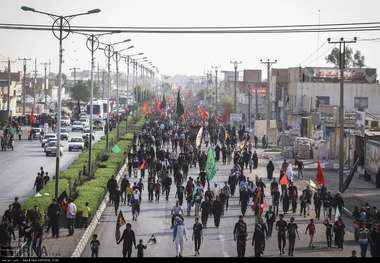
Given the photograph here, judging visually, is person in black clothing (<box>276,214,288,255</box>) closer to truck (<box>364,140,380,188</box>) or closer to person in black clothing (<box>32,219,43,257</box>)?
Answer: person in black clothing (<box>32,219,43,257</box>)

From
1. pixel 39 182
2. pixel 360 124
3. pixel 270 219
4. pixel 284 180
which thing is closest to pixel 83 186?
pixel 39 182

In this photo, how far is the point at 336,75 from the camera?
10231cm

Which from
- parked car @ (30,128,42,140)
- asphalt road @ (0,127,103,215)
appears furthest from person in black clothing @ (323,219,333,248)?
parked car @ (30,128,42,140)

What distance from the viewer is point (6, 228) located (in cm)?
Result: 2566

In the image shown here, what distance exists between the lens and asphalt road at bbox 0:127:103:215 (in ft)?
140

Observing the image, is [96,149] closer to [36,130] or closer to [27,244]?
[36,130]

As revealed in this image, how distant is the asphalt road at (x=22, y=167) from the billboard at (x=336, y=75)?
108 feet

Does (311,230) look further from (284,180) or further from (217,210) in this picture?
(284,180)

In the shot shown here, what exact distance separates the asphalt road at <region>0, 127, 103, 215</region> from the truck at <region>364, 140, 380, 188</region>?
16970mm

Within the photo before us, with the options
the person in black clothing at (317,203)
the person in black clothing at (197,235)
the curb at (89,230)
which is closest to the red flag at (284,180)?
the person in black clothing at (317,203)

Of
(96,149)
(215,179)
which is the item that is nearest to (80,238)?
(215,179)

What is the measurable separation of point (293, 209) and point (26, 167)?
24460 millimetres

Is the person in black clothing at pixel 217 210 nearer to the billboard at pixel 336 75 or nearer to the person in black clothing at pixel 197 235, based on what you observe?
the person in black clothing at pixel 197 235

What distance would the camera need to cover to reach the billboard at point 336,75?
103 meters
